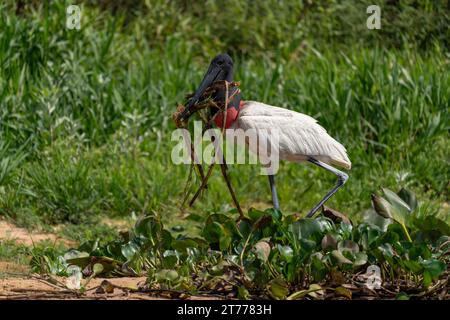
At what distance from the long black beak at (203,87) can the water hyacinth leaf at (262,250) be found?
3.23 ft

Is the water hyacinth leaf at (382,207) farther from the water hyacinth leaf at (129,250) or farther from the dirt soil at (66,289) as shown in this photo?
the water hyacinth leaf at (129,250)

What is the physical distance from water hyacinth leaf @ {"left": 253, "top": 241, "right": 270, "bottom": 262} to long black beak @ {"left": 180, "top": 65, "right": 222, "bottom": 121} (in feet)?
3.23

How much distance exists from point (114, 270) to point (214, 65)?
1.47 metres

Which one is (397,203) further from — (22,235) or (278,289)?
(22,235)

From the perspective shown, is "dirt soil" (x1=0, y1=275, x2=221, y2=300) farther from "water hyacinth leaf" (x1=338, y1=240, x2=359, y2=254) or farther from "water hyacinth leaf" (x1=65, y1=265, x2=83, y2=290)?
"water hyacinth leaf" (x1=338, y1=240, x2=359, y2=254)

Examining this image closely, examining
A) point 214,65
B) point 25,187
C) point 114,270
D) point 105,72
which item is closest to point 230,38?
point 105,72

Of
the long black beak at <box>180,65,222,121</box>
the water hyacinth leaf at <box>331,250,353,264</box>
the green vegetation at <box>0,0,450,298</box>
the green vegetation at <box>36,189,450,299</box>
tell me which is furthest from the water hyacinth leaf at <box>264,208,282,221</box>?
the long black beak at <box>180,65,222,121</box>

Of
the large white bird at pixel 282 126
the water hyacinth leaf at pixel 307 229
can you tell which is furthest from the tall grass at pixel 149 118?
the water hyacinth leaf at pixel 307 229

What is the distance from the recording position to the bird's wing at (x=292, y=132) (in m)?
5.79

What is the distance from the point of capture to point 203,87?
19.2 feet

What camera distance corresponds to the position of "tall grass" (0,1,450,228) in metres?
7.25

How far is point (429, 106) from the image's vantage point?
812 centimetres

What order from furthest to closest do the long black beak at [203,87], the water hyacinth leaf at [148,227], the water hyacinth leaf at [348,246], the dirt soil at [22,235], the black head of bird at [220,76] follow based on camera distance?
the dirt soil at [22,235]
the black head of bird at [220,76]
the long black beak at [203,87]
the water hyacinth leaf at [148,227]
the water hyacinth leaf at [348,246]

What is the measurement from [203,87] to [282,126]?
500mm
